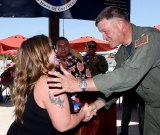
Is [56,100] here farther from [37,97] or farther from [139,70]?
[139,70]

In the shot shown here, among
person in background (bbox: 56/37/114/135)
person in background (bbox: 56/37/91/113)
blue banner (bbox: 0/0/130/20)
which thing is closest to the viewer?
person in background (bbox: 56/37/114/135)

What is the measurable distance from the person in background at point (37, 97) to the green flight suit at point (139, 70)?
333mm

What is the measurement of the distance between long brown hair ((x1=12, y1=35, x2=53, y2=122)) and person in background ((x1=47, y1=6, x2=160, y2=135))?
0.42ft

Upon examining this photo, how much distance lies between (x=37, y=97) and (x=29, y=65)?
250 mm

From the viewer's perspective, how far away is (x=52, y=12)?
466 centimetres

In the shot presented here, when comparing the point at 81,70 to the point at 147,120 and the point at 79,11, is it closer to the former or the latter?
the point at 79,11

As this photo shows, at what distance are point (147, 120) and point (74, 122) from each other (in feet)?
3.21

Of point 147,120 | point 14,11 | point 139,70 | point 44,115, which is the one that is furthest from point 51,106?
point 14,11

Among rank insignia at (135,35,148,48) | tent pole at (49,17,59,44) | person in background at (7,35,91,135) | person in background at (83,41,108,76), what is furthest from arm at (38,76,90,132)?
person in background at (83,41,108,76)

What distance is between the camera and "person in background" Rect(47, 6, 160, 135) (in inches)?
98.5

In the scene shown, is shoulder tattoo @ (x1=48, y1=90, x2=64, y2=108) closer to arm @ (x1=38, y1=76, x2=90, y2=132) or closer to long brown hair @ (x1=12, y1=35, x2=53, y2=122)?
arm @ (x1=38, y1=76, x2=90, y2=132)

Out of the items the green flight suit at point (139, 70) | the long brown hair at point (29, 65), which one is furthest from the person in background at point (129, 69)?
the long brown hair at point (29, 65)

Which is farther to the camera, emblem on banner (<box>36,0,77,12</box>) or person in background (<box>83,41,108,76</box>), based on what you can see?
person in background (<box>83,41,108,76</box>)

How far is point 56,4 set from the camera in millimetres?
4652
